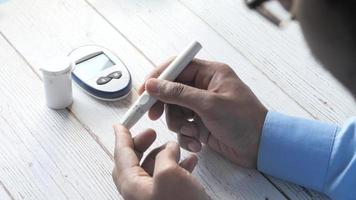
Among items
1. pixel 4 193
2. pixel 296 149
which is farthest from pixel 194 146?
pixel 4 193

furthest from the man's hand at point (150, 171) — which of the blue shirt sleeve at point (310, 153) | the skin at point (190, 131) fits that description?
the blue shirt sleeve at point (310, 153)

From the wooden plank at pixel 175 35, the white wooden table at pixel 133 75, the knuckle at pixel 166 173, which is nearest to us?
the knuckle at pixel 166 173

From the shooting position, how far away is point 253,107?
2.34 feet

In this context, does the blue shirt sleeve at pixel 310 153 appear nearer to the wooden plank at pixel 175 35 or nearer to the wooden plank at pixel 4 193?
the wooden plank at pixel 175 35

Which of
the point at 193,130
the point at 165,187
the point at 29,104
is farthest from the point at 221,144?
the point at 29,104

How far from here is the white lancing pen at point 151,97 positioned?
706 mm

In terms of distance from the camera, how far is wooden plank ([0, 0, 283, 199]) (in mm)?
708

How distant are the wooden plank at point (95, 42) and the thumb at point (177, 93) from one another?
0.25 feet

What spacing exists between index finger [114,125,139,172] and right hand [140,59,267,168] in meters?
0.06

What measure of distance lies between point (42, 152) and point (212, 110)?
0.72 feet

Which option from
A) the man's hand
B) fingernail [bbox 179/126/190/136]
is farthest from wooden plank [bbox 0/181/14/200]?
fingernail [bbox 179/126/190/136]

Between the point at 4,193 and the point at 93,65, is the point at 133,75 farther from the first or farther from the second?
the point at 4,193

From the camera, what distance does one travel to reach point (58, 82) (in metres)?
0.74

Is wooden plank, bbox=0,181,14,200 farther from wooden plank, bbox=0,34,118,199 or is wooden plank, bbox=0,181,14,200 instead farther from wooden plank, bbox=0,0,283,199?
wooden plank, bbox=0,0,283,199
